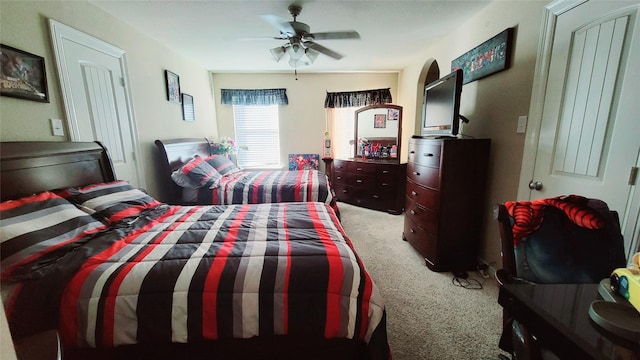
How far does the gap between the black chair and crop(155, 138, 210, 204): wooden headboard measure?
10.00 ft

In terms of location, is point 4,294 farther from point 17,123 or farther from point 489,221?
point 489,221

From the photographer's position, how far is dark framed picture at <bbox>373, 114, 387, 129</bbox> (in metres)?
4.14

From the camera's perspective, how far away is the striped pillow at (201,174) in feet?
8.89

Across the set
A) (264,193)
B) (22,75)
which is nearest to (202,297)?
(264,193)

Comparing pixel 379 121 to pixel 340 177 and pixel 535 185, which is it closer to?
pixel 340 177

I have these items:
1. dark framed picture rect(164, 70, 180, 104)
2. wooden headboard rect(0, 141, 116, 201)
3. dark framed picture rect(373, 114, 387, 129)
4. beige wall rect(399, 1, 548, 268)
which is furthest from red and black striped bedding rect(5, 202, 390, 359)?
dark framed picture rect(373, 114, 387, 129)

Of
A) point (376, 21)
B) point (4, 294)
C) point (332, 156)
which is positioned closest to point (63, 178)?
point (4, 294)

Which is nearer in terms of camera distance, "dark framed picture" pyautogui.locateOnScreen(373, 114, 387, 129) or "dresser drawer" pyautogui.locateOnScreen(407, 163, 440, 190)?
"dresser drawer" pyautogui.locateOnScreen(407, 163, 440, 190)

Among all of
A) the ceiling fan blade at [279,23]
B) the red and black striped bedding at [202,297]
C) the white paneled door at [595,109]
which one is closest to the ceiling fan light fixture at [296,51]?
the ceiling fan blade at [279,23]

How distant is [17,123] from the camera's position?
4.95 ft

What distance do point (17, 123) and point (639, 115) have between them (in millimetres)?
3441

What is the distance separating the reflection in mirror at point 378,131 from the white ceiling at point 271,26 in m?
0.88

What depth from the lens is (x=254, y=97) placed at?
14.8ft

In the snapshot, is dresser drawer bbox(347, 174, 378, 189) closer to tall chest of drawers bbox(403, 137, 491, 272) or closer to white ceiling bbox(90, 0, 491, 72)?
tall chest of drawers bbox(403, 137, 491, 272)
